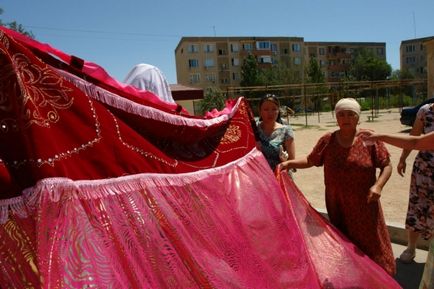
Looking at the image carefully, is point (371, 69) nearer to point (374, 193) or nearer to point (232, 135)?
point (374, 193)

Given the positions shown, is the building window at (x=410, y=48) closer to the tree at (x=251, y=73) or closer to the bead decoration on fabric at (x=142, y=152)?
the tree at (x=251, y=73)

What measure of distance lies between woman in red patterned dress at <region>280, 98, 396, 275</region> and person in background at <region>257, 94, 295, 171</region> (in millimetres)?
528

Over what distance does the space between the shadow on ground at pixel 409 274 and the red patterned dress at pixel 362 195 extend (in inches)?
22.8

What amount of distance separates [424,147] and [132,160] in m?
Result: 1.71

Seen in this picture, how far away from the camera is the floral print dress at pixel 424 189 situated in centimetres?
316

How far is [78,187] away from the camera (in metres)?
1.57

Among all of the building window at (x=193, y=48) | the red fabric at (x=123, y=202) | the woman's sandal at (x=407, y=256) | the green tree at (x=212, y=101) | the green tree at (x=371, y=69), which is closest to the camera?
the red fabric at (x=123, y=202)

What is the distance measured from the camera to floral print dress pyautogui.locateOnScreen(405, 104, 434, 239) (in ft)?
10.4

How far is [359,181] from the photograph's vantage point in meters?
2.64

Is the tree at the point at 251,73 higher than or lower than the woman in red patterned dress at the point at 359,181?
higher

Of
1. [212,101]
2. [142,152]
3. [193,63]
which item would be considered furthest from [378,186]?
[193,63]

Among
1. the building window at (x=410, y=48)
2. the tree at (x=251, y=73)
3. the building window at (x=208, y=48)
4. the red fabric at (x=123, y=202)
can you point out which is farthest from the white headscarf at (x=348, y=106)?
the building window at (x=410, y=48)

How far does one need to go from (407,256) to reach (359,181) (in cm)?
137

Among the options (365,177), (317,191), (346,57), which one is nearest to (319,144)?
(365,177)
